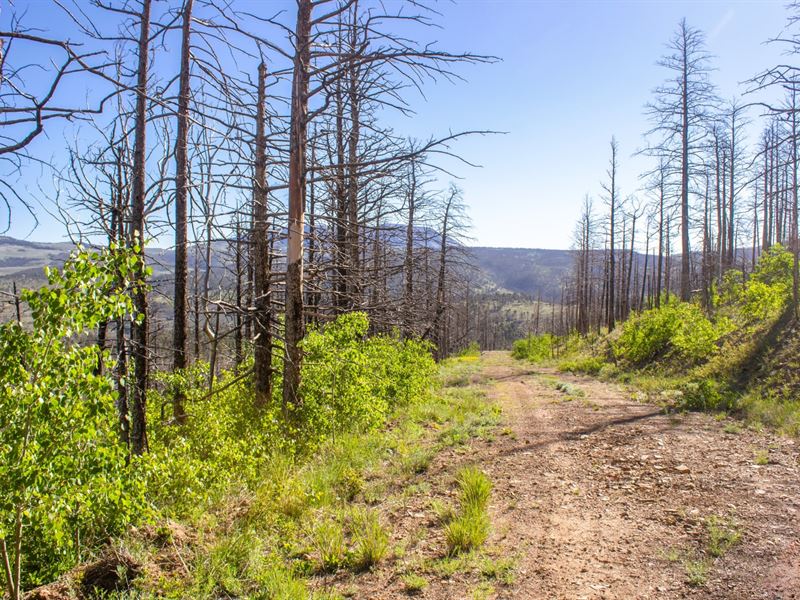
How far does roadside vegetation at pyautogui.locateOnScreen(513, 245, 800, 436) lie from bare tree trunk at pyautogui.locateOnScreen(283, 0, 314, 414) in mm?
7829

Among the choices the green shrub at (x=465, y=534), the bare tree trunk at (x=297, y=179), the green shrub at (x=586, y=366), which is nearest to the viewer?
the green shrub at (x=465, y=534)

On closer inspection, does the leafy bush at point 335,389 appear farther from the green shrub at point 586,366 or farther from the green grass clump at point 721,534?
the green shrub at point 586,366

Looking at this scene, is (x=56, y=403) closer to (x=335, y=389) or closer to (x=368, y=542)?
(x=368, y=542)

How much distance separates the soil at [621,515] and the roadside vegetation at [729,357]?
3.91ft

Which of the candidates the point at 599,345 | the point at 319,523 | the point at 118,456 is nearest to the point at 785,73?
the point at 319,523

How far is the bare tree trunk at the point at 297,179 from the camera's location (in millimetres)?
6238

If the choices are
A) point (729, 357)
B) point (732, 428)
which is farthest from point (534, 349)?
point (732, 428)

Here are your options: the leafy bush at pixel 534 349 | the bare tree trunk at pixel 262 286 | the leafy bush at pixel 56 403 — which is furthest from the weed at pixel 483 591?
the leafy bush at pixel 534 349

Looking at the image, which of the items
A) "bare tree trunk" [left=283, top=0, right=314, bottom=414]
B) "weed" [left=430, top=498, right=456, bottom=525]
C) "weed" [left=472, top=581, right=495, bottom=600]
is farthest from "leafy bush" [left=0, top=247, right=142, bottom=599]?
"bare tree trunk" [left=283, top=0, right=314, bottom=414]

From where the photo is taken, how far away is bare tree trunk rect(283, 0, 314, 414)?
20.5 feet

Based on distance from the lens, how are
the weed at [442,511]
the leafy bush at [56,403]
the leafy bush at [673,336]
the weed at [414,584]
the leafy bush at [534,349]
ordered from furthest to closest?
the leafy bush at [534,349] < the leafy bush at [673,336] < the weed at [442,511] < the weed at [414,584] < the leafy bush at [56,403]

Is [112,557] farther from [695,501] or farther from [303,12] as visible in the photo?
[303,12]

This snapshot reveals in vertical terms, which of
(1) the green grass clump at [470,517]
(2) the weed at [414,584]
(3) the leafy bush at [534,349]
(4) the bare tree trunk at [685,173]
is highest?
(4) the bare tree trunk at [685,173]

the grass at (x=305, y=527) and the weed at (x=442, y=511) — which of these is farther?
the weed at (x=442, y=511)
